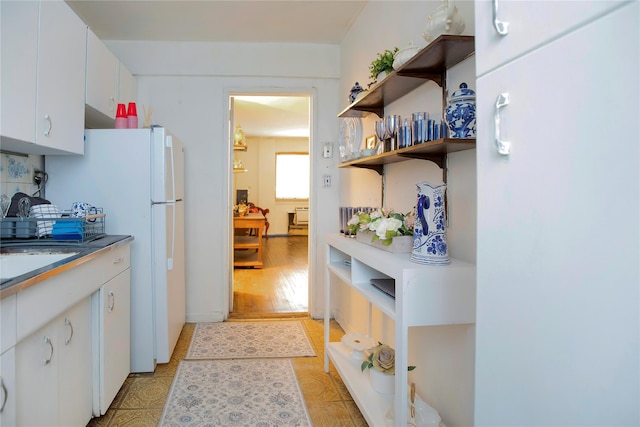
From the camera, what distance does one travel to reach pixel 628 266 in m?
0.53

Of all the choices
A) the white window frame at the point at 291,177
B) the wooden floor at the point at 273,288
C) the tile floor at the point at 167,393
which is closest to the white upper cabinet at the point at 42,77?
the tile floor at the point at 167,393

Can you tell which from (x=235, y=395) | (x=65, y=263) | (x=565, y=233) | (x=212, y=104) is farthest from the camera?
(x=212, y=104)

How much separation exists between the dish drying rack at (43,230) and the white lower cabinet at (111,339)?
291mm

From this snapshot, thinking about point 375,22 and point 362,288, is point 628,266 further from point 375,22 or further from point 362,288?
point 375,22

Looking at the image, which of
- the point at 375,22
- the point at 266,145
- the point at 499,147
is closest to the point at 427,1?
the point at 375,22

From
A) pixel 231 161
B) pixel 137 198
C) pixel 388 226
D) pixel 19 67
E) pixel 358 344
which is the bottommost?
pixel 358 344

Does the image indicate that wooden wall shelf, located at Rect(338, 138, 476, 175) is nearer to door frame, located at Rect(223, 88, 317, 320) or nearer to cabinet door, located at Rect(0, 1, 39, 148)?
cabinet door, located at Rect(0, 1, 39, 148)

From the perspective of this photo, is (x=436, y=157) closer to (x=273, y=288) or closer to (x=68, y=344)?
(x=68, y=344)

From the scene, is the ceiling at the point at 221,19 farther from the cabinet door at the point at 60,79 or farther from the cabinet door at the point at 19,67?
the cabinet door at the point at 19,67

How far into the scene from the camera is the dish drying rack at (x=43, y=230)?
73.0 inches

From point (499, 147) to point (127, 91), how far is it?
123 inches

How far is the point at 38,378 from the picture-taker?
129 centimetres

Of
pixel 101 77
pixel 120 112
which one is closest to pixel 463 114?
pixel 120 112

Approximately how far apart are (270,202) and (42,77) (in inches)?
336
